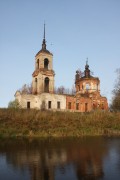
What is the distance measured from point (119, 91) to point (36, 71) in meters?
16.1

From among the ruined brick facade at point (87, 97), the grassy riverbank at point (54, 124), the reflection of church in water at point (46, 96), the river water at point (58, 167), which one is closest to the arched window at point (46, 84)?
the reflection of church in water at point (46, 96)

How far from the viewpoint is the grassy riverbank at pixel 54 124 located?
75.7 ft

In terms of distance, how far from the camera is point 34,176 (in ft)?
26.7

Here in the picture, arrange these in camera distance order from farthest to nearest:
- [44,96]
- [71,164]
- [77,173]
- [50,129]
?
[44,96] < [50,129] < [71,164] < [77,173]

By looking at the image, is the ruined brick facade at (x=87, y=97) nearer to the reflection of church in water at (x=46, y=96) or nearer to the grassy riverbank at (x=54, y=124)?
the reflection of church in water at (x=46, y=96)

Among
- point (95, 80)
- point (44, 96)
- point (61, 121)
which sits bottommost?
point (61, 121)

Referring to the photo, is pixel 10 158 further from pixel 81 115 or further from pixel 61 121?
pixel 81 115

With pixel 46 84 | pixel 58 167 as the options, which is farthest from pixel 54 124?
pixel 46 84

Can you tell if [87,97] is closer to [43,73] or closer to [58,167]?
Result: [43,73]

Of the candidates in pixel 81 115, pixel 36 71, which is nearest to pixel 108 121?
pixel 81 115

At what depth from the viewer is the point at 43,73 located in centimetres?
4056

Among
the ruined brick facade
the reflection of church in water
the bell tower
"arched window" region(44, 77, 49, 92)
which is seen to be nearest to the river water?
the reflection of church in water

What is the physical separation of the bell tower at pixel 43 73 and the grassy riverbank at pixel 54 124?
12718 millimetres

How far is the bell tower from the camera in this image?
134ft
